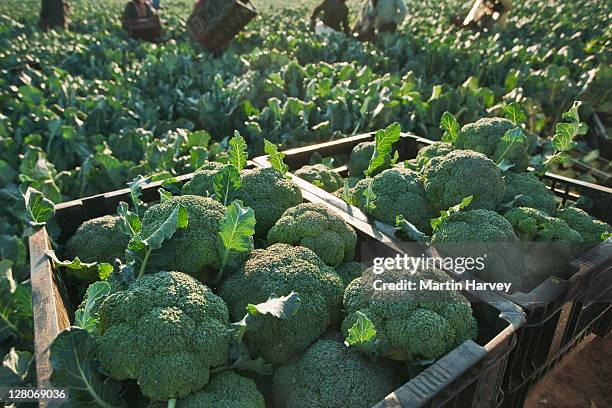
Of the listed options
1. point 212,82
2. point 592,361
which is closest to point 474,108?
point 592,361

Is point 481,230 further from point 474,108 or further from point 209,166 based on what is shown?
point 474,108

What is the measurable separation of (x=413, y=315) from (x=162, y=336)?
3.09 ft

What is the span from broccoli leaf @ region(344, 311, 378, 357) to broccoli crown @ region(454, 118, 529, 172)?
165 cm

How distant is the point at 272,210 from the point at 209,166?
0.60 m

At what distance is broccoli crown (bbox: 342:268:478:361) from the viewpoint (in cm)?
174

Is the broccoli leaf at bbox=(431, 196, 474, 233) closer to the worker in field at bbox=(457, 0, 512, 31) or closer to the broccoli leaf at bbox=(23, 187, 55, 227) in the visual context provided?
the broccoli leaf at bbox=(23, 187, 55, 227)

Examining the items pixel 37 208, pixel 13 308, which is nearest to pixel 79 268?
pixel 37 208

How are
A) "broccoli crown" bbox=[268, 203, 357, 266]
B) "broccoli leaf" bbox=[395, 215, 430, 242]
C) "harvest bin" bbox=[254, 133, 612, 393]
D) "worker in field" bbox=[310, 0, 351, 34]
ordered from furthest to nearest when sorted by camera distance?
"worker in field" bbox=[310, 0, 351, 34] < "broccoli leaf" bbox=[395, 215, 430, 242] < "broccoli crown" bbox=[268, 203, 357, 266] < "harvest bin" bbox=[254, 133, 612, 393]

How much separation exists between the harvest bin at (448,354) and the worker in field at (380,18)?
33.5 ft

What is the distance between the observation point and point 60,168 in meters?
4.52

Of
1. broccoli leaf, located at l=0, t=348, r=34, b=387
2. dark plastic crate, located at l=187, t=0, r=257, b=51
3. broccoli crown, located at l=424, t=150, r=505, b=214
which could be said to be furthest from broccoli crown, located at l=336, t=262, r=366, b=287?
dark plastic crate, located at l=187, t=0, r=257, b=51

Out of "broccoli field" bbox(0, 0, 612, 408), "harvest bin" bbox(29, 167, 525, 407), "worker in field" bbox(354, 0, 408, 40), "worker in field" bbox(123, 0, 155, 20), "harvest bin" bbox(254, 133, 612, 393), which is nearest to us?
→ "harvest bin" bbox(29, 167, 525, 407)

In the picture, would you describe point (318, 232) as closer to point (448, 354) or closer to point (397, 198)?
point (397, 198)

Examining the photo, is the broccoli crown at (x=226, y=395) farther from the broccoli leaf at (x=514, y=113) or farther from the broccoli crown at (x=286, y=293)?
the broccoli leaf at (x=514, y=113)
